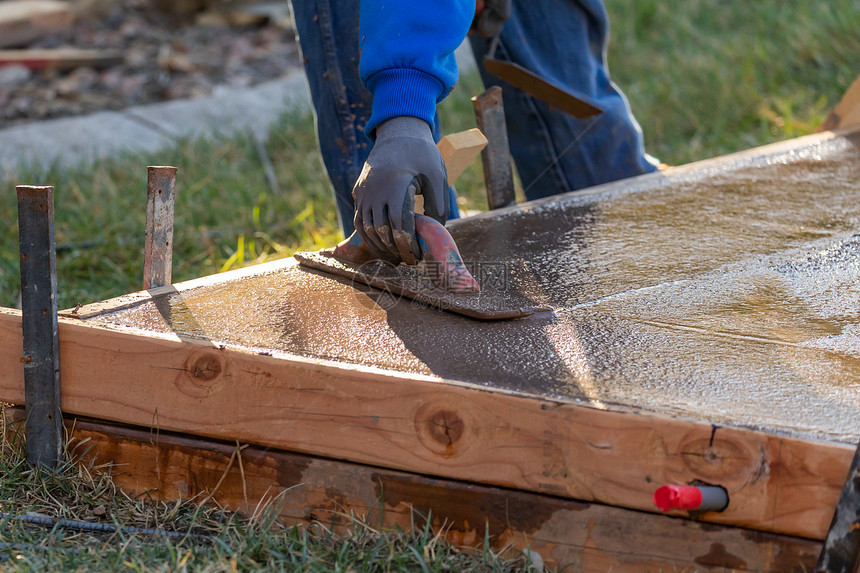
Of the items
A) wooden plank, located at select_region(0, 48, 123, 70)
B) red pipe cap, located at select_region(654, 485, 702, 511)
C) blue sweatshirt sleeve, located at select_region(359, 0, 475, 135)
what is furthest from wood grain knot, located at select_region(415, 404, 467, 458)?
wooden plank, located at select_region(0, 48, 123, 70)

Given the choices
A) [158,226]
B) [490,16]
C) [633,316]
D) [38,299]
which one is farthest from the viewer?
[490,16]

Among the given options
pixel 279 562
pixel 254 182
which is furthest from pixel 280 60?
pixel 279 562

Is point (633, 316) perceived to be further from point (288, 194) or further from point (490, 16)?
point (288, 194)

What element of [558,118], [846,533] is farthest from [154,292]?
[558,118]

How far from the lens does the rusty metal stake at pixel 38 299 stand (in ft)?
4.81

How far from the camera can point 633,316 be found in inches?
62.2

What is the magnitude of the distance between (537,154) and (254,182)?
4.94 feet

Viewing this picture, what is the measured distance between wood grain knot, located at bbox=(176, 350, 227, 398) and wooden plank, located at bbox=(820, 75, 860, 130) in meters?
2.31

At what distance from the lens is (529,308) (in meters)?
1.58

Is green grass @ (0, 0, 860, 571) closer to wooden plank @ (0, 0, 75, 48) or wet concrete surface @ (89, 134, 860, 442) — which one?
wet concrete surface @ (89, 134, 860, 442)

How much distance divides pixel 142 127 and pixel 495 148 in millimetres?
3015

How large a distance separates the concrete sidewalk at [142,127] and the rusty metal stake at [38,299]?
8.63 feet

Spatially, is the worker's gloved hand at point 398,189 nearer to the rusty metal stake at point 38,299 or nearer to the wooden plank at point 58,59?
the rusty metal stake at point 38,299

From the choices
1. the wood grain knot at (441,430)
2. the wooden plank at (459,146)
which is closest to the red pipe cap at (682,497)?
the wood grain knot at (441,430)
